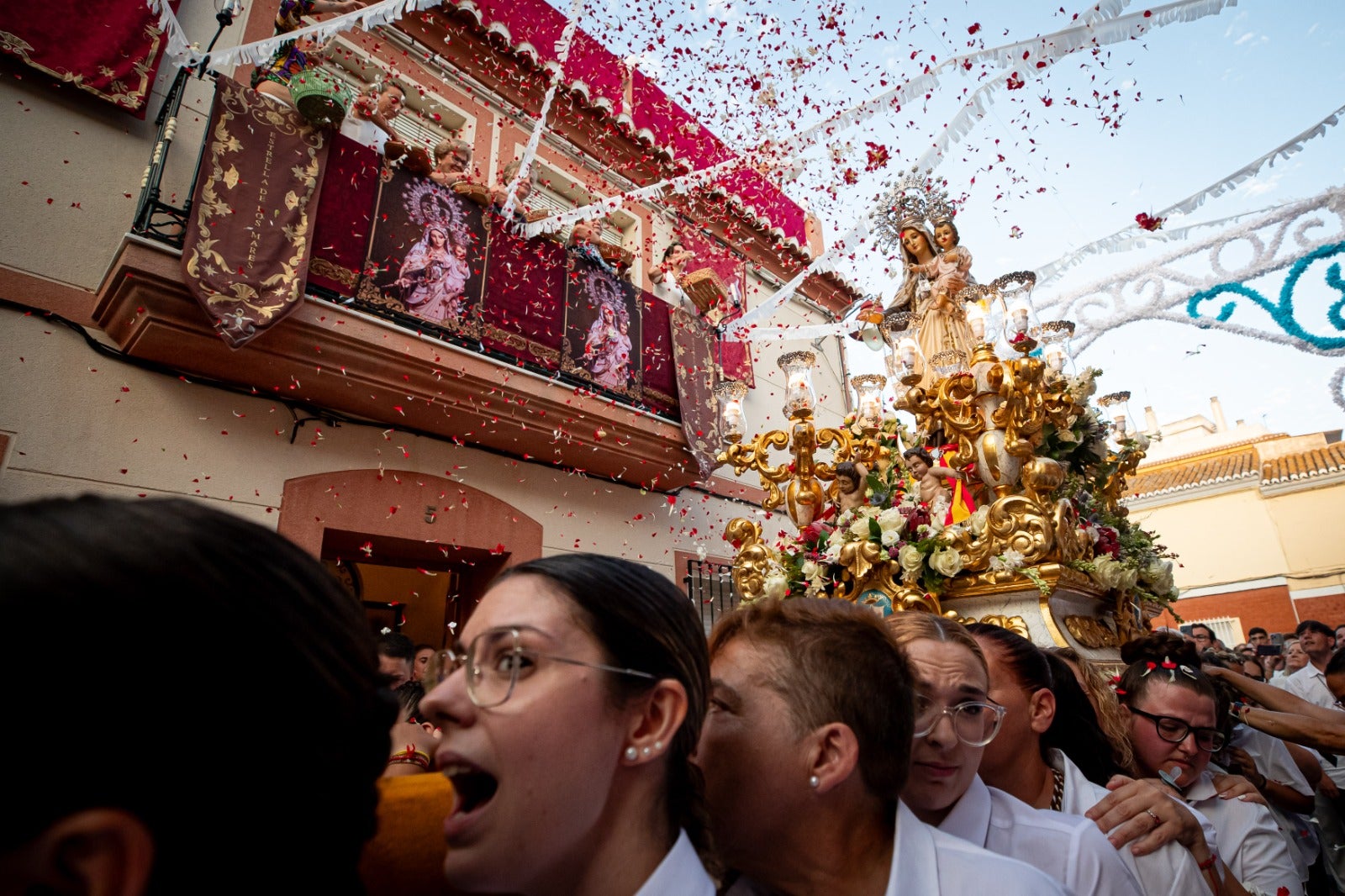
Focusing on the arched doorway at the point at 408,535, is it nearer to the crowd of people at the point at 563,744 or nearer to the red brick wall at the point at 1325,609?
the crowd of people at the point at 563,744

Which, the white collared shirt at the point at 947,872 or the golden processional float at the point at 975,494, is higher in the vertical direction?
the golden processional float at the point at 975,494

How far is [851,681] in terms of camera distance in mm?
1354

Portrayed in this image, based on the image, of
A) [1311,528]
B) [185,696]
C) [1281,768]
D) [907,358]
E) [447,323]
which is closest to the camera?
[185,696]

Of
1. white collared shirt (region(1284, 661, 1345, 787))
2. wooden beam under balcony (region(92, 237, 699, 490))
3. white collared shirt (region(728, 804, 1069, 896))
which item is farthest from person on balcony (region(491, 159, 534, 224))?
white collared shirt (region(1284, 661, 1345, 787))

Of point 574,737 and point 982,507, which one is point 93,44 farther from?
point 982,507

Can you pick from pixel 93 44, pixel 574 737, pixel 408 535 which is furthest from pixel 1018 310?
pixel 93 44

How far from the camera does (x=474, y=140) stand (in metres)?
7.35

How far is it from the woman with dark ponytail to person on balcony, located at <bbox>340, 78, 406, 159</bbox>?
5632 millimetres

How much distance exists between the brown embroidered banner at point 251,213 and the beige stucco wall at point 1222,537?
21.6 metres

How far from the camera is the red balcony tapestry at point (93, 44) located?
4508 millimetres

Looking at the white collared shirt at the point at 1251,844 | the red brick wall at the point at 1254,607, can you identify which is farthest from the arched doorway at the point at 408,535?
the red brick wall at the point at 1254,607

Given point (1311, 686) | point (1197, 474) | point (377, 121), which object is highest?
point (1197, 474)

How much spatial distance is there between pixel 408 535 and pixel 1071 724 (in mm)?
4798

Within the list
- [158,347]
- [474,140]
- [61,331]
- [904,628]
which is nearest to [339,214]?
[158,347]
